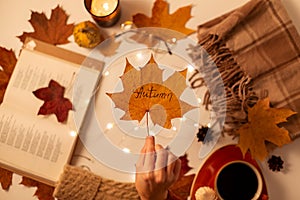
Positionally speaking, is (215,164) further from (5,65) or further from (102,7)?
(5,65)

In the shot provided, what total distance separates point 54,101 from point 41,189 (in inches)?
8.1

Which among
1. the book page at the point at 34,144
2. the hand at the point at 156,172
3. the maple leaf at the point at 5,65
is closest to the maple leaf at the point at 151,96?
the hand at the point at 156,172

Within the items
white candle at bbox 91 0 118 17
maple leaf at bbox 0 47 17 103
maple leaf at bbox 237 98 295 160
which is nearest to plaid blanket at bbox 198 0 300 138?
maple leaf at bbox 237 98 295 160

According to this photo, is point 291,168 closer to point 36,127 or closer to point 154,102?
point 154,102

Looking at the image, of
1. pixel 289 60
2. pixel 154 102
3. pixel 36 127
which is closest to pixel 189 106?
pixel 154 102

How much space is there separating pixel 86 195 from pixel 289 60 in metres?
0.54

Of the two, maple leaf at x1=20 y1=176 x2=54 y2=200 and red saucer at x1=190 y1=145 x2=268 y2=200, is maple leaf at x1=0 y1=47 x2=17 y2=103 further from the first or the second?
red saucer at x1=190 y1=145 x2=268 y2=200

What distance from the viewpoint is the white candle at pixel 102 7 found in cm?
97

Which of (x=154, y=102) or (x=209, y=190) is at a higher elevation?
(x=154, y=102)

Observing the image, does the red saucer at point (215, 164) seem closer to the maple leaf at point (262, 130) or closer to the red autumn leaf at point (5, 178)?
the maple leaf at point (262, 130)

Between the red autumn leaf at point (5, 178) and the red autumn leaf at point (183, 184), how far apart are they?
14.9 inches

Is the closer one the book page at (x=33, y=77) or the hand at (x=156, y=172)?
the hand at (x=156, y=172)

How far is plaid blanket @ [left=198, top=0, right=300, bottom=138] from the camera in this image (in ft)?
3.01

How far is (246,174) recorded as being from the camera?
877 mm
